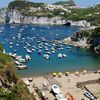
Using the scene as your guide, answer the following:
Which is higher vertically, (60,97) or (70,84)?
(60,97)

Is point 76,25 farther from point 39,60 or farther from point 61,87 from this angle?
point 61,87

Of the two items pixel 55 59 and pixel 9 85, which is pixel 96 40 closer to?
pixel 55 59

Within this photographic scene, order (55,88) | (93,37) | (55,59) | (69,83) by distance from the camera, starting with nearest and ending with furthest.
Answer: (55,88)
(69,83)
(55,59)
(93,37)

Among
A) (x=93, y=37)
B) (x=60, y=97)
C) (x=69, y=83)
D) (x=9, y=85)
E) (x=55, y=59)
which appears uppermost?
(x=9, y=85)

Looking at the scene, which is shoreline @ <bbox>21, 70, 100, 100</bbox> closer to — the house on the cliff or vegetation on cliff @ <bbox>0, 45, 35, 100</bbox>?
vegetation on cliff @ <bbox>0, 45, 35, 100</bbox>

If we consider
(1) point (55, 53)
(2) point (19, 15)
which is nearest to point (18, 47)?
(1) point (55, 53)

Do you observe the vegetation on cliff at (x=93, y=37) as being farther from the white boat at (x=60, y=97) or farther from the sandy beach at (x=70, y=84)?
the white boat at (x=60, y=97)

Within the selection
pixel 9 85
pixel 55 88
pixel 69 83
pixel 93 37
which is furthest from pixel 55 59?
pixel 9 85

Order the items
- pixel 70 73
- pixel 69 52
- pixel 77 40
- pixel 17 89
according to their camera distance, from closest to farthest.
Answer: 1. pixel 17 89
2. pixel 70 73
3. pixel 69 52
4. pixel 77 40
